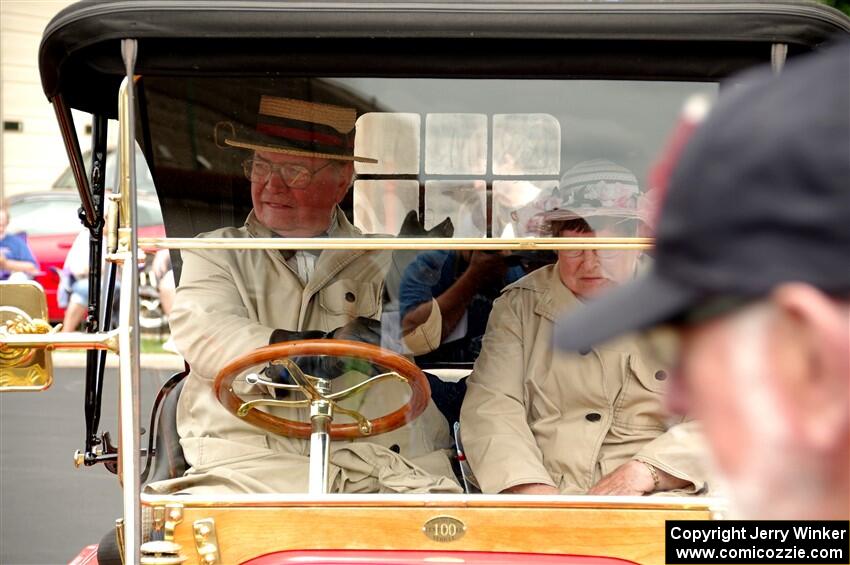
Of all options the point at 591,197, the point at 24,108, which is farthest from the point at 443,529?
the point at 24,108

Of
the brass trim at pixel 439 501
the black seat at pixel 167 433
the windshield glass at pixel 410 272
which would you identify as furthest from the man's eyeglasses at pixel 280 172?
the brass trim at pixel 439 501

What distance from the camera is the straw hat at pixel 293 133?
101 inches

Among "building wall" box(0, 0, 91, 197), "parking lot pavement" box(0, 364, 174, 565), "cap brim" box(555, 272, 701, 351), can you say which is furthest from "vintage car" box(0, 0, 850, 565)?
"building wall" box(0, 0, 91, 197)

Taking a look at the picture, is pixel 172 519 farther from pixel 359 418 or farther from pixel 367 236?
pixel 367 236

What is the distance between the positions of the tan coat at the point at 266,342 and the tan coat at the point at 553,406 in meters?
0.14

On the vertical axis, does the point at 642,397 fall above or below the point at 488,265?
below

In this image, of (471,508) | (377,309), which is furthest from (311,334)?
(471,508)

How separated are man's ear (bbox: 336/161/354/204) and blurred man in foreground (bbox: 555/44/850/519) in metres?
1.73

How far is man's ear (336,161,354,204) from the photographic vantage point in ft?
8.41

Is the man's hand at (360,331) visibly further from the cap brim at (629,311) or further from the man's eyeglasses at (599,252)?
the cap brim at (629,311)

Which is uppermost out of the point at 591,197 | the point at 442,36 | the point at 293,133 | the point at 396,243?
the point at 442,36

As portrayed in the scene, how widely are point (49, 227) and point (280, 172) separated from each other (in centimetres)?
898

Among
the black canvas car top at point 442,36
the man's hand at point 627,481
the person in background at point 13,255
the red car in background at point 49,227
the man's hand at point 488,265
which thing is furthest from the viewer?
the red car in background at point 49,227

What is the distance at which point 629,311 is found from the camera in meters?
0.87
